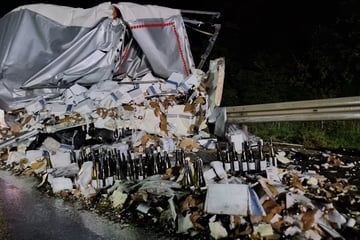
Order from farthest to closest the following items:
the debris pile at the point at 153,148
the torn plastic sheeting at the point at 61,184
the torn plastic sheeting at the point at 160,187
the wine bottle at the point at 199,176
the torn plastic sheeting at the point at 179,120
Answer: the torn plastic sheeting at the point at 179,120 → the torn plastic sheeting at the point at 61,184 → the wine bottle at the point at 199,176 → the torn plastic sheeting at the point at 160,187 → the debris pile at the point at 153,148

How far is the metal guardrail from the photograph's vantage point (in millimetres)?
6582

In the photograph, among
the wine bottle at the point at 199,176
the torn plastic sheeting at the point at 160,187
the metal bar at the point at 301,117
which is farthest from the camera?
the metal bar at the point at 301,117

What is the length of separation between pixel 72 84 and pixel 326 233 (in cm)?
645

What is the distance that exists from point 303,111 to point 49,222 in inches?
179

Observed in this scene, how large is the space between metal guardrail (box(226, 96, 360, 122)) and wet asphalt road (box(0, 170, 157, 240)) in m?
3.99

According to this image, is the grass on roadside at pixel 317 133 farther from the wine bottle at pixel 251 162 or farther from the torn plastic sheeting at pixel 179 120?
the wine bottle at pixel 251 162

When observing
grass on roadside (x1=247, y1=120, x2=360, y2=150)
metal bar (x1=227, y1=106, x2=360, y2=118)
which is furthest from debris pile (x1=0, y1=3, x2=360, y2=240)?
grass on roadside (x1=247, y1=120, x2=360, y2=150)

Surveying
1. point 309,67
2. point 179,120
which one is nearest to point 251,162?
point 179,120

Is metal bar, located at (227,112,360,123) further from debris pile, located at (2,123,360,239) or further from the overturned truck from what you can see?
the overturned truck

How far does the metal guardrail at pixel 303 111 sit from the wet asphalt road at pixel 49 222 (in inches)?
157

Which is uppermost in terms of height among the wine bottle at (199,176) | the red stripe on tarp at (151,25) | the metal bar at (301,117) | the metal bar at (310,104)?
the red stripe on tarp at (151,25)

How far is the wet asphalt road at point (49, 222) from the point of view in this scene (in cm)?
418

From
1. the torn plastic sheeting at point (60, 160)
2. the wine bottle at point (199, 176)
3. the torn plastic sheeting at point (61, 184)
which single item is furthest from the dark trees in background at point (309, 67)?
the torn plastic sheeting at point (61, 184)

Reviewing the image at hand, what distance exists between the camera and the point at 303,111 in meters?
7.16
